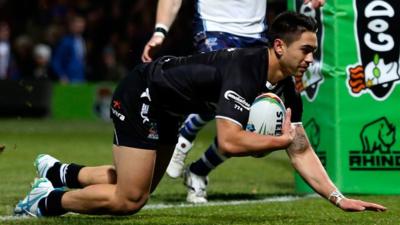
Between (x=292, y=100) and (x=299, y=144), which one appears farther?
(x=292, y=100)

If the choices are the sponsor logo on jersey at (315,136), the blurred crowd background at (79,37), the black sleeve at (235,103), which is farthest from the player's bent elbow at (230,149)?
the blurred crowd background at (79,37)

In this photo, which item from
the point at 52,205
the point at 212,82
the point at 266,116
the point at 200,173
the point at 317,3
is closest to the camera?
the point at 266,116

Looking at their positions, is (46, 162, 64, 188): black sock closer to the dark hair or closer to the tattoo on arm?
the tattoo on arm

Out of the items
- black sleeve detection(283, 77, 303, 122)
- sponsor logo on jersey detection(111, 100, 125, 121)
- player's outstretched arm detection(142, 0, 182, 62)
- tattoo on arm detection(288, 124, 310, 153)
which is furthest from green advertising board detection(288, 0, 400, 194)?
sponsor logo on jersey detection(111, 100, 125, 121)

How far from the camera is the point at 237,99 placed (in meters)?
6.59

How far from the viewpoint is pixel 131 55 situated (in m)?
22.0

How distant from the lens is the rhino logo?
930cm

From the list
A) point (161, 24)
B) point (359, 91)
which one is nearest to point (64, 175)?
point (161, 24)

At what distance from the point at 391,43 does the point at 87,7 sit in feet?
49.9

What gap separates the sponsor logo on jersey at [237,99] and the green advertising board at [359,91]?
2807mm

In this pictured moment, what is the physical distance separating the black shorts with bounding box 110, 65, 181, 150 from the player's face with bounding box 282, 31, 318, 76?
88 cm

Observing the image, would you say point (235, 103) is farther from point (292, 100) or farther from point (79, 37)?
point (79, 37)

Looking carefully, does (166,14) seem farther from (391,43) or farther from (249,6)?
(391,43)

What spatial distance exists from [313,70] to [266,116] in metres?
2.79
